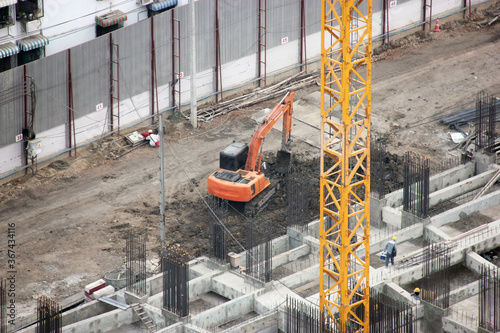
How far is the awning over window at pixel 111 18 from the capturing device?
163 feet

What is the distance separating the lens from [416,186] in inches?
1662

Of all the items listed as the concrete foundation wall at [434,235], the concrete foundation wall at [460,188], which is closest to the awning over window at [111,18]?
the concrete foundation wall at [460,188]

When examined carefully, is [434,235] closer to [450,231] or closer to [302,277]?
[450,231]

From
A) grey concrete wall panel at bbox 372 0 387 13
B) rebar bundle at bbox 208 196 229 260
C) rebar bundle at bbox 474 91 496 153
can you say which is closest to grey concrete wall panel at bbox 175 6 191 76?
grey concrete wall panel at bbox 372 0 387 13

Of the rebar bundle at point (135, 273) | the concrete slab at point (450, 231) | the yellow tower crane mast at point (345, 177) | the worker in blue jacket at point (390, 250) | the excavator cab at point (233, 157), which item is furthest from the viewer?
the excavator cab at point (233, 157)

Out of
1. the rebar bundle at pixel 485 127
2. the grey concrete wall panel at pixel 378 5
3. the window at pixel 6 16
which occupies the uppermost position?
the window at pixel 6 16

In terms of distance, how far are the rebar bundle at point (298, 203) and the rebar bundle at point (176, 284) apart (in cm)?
658

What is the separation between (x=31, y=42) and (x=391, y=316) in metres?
22.1

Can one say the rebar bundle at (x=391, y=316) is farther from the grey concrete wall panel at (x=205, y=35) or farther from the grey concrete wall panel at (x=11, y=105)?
the grey concrete wall panel at (x=205, y=35)

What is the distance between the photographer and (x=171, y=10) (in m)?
50.1

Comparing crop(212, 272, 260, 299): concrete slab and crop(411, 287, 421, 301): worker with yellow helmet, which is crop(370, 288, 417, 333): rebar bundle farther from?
crop(212, 272, 260, 299): concrete slab

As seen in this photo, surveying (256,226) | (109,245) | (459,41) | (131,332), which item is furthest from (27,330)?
(459,41)

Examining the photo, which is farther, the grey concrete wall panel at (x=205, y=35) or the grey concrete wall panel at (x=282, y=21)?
the grey concrete wall panel at (x=282, y=21)

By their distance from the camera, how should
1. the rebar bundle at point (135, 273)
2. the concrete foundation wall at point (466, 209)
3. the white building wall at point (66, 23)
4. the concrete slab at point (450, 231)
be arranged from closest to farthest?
the rebar bundle at point (135, 273) < the concrete slab at point (450, 231) < the concrete foundation wall at point (466, 209) < the white building wall at point (66, 23)
